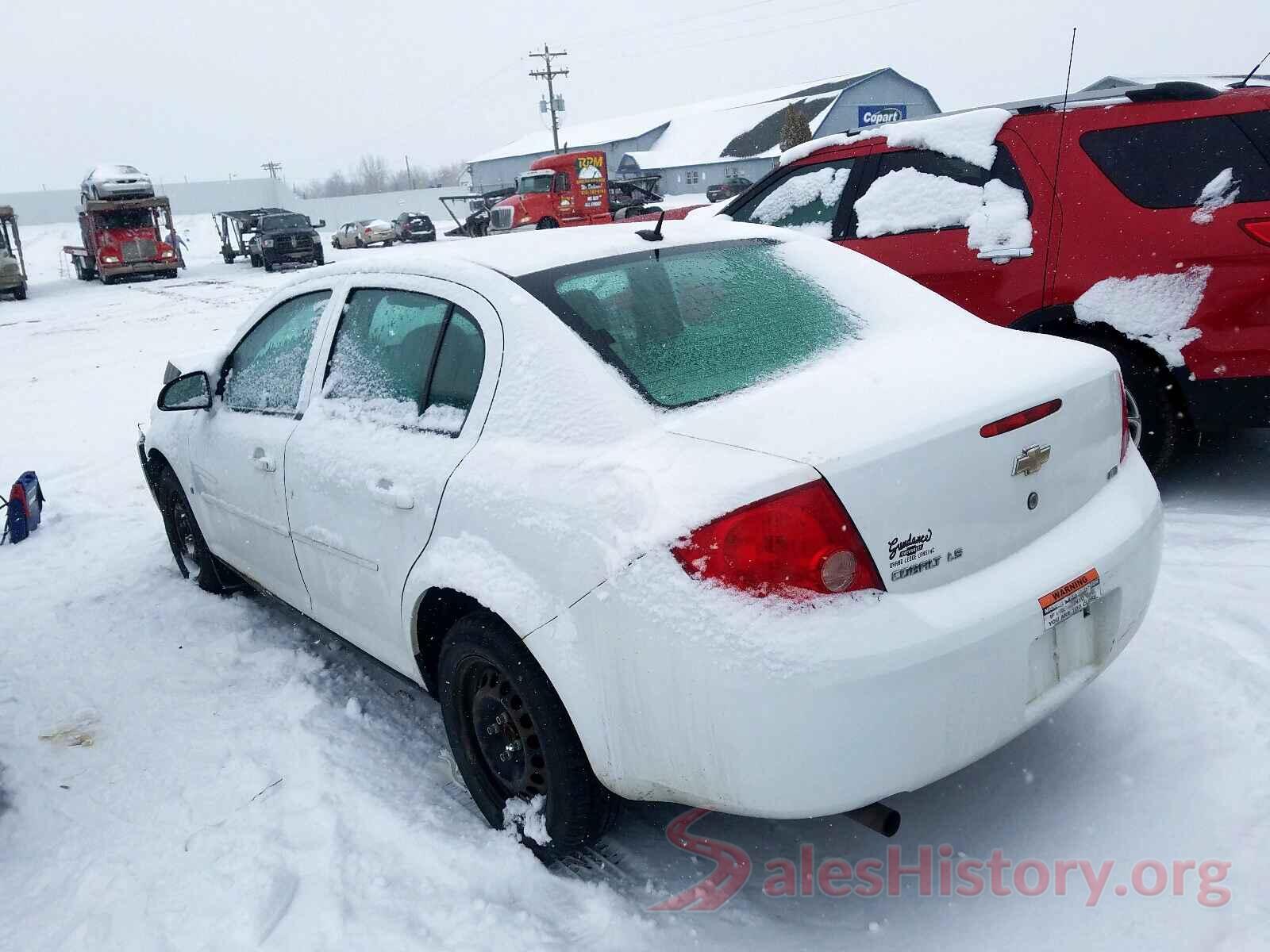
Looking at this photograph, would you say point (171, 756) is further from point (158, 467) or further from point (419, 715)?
point (158, 467)

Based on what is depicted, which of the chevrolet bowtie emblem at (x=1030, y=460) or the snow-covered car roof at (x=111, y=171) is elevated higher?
the snow-covered car roof at (x=111, y=171)

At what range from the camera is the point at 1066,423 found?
95.0 inches

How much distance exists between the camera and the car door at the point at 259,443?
350 cm

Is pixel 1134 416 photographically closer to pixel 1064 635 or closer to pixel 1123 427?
pixel 1123 427

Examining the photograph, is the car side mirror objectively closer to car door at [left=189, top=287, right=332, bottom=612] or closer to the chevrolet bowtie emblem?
car door at [left=189, top=287, right=332, bottom=612]

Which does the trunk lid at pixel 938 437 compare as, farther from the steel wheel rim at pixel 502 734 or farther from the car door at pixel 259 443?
the car door at pixel 259 443

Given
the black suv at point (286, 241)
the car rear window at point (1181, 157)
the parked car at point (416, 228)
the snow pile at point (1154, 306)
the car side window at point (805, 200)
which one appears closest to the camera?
the car rear window at point (1181, 157)

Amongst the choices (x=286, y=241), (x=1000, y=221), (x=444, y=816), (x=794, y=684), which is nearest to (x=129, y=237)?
(x=286, y=241)

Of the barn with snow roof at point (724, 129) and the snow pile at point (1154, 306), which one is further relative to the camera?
the barn with snow roof at point (724, 129)

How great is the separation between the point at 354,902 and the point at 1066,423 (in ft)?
7.35

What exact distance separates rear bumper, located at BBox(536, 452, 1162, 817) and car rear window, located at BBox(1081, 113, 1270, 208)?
2.91 m

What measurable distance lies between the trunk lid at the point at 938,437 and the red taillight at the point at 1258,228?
80.0 inches

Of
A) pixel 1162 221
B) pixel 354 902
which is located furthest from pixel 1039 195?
pixel 354 902

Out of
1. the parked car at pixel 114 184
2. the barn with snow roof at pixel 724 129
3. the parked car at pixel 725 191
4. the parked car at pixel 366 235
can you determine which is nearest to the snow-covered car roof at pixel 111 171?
the parked car at pixel 114 184
